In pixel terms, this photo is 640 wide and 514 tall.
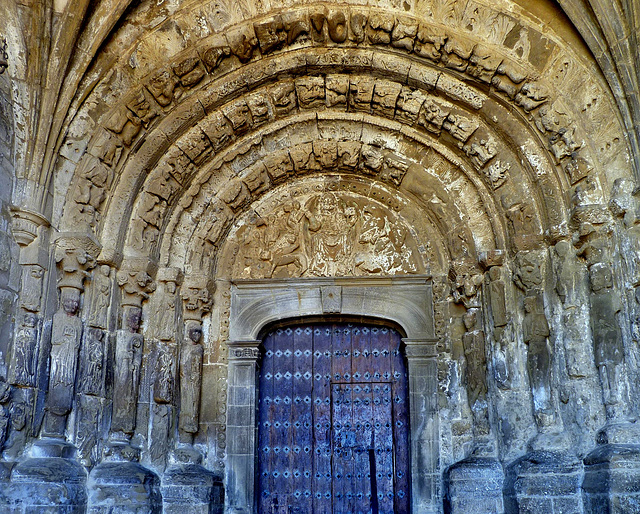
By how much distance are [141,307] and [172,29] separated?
284 cm

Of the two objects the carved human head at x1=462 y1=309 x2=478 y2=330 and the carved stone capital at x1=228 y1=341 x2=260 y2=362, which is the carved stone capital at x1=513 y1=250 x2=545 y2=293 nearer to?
the carved human head at x1=462 y1=309 x2=478 y2=330

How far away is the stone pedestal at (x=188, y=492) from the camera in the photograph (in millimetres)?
6254

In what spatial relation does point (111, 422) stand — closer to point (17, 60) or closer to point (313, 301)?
point (313, 301)

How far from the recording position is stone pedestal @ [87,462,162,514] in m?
5.80

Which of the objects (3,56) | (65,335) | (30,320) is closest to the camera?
(3,56)

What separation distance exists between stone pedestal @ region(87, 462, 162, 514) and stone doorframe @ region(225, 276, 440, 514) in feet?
3.15

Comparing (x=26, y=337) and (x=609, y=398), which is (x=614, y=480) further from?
(x=26, y=337)

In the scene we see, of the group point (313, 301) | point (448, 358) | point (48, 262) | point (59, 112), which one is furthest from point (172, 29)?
point (448, 358)

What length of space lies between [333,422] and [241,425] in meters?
1.00

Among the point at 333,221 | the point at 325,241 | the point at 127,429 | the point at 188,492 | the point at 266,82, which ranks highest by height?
the point at 266,82

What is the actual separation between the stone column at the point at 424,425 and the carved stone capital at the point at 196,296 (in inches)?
86.4

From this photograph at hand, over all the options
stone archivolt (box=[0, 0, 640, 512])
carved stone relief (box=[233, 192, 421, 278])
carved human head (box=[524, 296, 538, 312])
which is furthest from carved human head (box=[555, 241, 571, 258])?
carved stone relief (box=[233, 192, 421, 278])

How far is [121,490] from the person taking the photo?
589 centimetres

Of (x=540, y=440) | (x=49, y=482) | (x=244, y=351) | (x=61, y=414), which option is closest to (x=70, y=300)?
(x=61, y=414)
